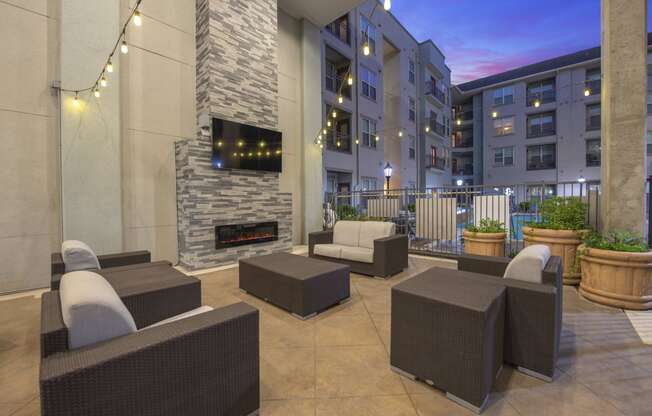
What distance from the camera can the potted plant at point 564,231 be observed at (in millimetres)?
3816

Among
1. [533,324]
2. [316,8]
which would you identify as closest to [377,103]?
[316,8]

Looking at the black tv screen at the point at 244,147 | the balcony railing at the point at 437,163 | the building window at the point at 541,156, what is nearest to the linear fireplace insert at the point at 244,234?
the black tv screen at the point at 244,147

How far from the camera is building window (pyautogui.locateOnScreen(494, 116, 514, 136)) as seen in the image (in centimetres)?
1854

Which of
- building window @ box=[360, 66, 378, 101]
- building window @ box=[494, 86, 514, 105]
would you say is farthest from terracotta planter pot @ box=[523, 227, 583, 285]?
building window @ box=[494, 86, 514, 105]

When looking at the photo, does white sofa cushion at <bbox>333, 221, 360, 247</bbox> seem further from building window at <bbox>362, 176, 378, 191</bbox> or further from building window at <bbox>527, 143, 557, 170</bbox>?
building window at <bbox>527, 143, 557, 170</bbox>

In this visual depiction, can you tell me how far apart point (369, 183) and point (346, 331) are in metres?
10.3

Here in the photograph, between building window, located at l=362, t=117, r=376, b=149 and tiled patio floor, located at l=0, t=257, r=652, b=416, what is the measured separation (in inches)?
392

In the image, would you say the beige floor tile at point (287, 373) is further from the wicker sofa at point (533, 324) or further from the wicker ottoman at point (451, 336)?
the wicker sofa at point (533, 324)

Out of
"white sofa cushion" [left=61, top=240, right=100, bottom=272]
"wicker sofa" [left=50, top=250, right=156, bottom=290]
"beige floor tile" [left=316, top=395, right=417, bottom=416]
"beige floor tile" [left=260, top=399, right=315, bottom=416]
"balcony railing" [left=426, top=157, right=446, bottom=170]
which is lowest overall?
"beige floor tile" [left=260, top=399, right=315, bottom=416]

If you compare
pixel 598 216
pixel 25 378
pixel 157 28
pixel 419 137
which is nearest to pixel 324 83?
pixel 157 28

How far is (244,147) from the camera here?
5.72 meters

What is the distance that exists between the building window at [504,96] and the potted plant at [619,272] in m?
19.0

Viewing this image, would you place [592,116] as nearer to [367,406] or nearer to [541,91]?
[541,91]

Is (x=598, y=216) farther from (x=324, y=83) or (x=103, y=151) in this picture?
(x=324, y=83)
